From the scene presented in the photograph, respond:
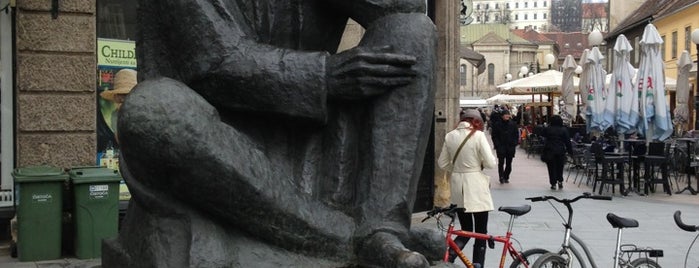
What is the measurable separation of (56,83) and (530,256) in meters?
5.43

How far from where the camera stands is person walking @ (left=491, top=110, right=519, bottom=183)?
1783 centimetres

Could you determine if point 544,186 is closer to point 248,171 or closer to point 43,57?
point 43,57

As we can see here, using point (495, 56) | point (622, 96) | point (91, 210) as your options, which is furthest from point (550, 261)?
point (495, 56)

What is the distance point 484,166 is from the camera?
7.91m

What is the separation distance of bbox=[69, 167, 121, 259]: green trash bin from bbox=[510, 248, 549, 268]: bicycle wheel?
402 centimetres

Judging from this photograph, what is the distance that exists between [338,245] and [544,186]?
1492 cm

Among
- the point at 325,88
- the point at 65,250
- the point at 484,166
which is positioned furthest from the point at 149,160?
the point at 65,250

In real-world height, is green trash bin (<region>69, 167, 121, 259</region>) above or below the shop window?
below

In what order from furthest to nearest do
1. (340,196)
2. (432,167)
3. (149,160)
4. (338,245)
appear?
(432,167) → (340,196) → (338,245) → (149,160)

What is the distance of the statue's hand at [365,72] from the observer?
2.86 metres

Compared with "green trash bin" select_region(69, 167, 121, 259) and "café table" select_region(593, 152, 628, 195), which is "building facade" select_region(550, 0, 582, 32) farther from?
"green trash bin" select_region(69, 167, 121, 259)

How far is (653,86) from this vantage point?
16641 millimetres

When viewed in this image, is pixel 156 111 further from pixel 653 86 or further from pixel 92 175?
pixel 653 86

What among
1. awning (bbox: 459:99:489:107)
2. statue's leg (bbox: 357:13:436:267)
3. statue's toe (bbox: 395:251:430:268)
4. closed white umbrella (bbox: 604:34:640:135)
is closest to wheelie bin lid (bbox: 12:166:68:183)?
statue's leg (bbox: 357:13:436:267)
